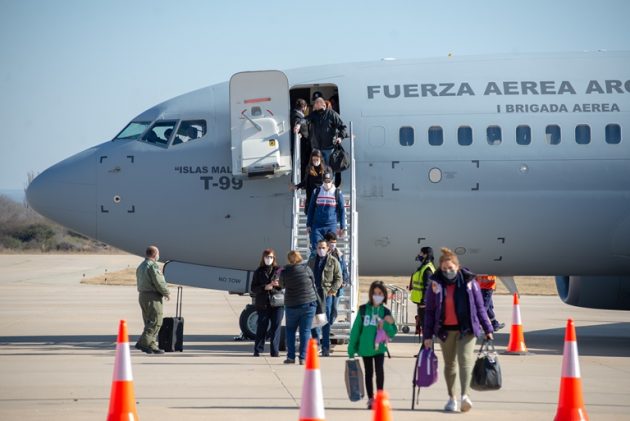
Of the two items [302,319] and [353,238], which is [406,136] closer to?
[353,238]

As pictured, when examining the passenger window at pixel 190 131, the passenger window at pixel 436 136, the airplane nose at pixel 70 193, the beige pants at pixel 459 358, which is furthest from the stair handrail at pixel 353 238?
the beige pants at pixel 459 358

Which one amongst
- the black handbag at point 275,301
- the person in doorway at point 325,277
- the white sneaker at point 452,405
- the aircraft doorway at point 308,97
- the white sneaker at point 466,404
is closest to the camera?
the white sneaker at point 466,404

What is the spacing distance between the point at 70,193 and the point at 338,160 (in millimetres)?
4839

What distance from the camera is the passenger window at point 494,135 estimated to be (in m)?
21.0

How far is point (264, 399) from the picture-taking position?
1380 cm

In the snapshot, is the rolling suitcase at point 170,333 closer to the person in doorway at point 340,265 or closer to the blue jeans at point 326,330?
the blue jeans at point 326,330

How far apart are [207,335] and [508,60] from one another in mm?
8304

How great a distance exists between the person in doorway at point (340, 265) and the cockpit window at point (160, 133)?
4009mm

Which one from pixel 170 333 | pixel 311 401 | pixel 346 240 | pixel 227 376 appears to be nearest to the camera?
pixel 311 401

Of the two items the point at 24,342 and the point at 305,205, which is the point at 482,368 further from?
the point at 24,342

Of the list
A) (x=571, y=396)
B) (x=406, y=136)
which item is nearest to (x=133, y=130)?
(x=406, y=136)

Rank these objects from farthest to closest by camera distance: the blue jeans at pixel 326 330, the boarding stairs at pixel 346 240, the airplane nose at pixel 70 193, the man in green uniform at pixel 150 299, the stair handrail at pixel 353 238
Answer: the airplane nose at pixel 70 193 < the stair handrail at pixel 353 238 < the boarding stairs at pixel 346 240 < the man in green uniform at pixel 150 299 < the blue jeans at pixel 326 330

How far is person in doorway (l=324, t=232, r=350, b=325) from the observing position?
1847 centimetres

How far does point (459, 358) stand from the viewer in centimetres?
1304
